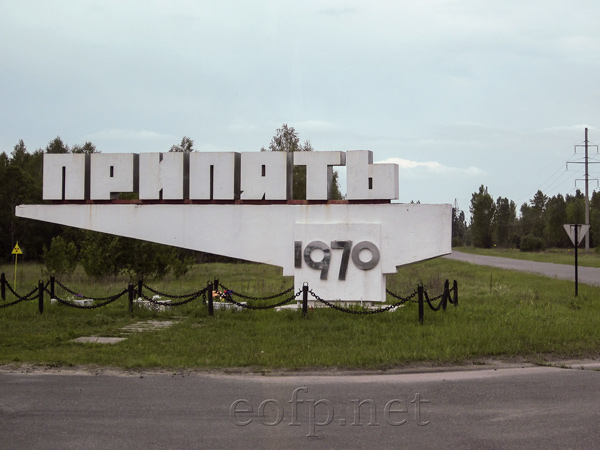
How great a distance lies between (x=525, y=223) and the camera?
→ 102125 millimetres

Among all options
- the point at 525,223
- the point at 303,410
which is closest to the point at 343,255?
the point at 303,410

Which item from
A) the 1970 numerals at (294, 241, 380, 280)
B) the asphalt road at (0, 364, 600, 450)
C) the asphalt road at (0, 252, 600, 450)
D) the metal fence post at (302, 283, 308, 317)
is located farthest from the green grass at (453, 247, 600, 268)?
the asphalt road at (0, 364, 600, 450)

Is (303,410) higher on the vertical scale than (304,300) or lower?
lower

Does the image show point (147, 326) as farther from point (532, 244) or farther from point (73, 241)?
point (532, 244)

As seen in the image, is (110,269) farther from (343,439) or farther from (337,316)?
(343,439)

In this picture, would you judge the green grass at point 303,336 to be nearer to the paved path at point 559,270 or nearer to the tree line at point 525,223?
the paved path at point 559,270

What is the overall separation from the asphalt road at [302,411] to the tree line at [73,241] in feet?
60.8

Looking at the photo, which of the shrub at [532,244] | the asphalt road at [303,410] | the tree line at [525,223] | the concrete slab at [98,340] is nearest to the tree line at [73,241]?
the concrete slab at [98,340]

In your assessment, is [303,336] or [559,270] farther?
[559,270]

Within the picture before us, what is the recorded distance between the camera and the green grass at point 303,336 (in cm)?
1043

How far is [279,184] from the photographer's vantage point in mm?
16031

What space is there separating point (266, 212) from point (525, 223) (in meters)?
93.6

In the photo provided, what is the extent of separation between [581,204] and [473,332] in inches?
3304

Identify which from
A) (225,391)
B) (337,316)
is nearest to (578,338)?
(337,316)
